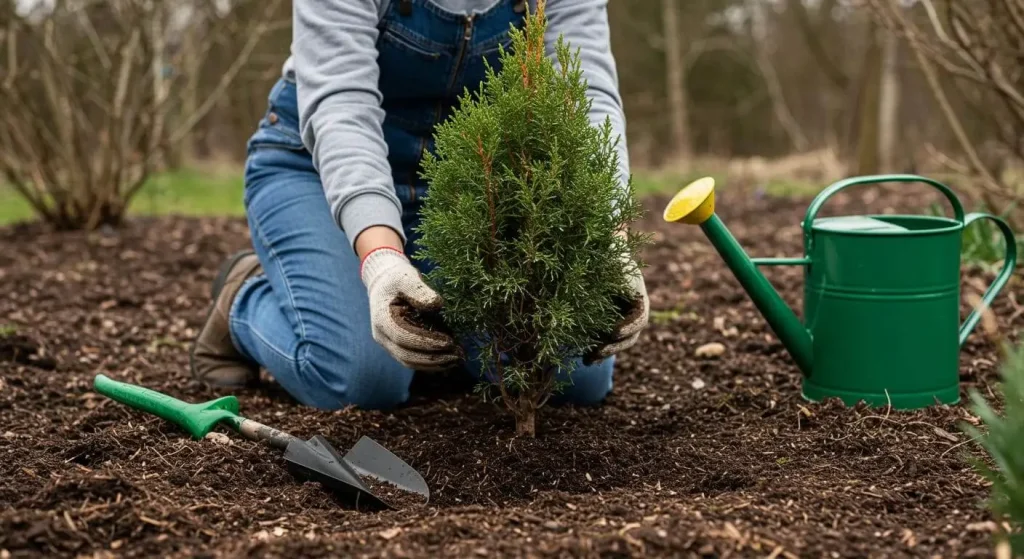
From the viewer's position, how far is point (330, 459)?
7.20 ft

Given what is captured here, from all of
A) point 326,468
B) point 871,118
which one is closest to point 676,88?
point 871,118

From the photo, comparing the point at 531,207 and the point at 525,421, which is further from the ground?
the point at 531,207

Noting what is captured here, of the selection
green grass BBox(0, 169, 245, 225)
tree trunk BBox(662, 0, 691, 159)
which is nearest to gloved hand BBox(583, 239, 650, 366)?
green grass BBox(0, 169, 245, 225)

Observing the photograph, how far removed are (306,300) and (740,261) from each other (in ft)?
4.10

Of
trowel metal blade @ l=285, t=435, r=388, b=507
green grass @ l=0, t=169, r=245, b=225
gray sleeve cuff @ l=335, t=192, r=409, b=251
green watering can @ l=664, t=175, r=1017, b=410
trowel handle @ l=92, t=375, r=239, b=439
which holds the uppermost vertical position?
gray sleeve cuff @ l=335, t=192, r=409, b=251

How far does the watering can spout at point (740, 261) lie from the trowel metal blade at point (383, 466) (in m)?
0.81

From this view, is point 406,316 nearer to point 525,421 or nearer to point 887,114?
point 525,421

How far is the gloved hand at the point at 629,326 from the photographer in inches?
91.2

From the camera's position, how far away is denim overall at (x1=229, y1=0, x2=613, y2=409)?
9.27 feet

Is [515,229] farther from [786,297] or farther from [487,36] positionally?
[786,297]

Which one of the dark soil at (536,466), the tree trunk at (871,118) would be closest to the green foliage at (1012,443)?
the dark soil at (536,466)

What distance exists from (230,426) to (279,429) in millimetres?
138

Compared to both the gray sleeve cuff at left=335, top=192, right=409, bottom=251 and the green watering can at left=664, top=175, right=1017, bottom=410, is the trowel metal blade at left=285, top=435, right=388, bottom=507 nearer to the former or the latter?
the gray sleeve cuff at left=335, top=192, right=409, bottom=251

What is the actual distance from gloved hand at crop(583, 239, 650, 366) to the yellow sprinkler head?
0.53 ft
